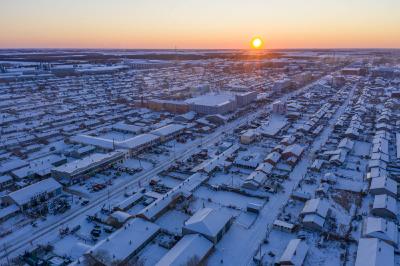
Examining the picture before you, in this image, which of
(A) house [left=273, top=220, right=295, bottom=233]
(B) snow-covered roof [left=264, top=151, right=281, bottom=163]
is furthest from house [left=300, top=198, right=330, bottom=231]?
(B) snow-covered roof [left=264, top=151, right=281, bottom=163]

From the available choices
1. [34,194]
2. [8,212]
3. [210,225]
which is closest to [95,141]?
[34,194]

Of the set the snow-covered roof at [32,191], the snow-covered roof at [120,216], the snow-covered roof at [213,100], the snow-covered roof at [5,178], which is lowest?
the snow-covered roof at [120,216]

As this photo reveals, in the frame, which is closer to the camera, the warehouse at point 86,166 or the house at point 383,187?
the house at point 383,187

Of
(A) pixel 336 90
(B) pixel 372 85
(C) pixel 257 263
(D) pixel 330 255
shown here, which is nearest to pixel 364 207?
(D) pixel 330 255

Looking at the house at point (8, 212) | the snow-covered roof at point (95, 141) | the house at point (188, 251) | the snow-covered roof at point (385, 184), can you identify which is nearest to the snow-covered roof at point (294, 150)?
the snow-covered roof at point (385, 184)

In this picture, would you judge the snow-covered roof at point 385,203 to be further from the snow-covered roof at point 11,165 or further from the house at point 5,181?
the snow-covered roof at point 11,165

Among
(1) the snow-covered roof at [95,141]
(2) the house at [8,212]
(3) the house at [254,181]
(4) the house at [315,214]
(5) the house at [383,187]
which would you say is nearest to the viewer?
(4) the house at [315,214]

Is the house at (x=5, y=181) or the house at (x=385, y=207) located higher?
the house at (x=385, y=207)

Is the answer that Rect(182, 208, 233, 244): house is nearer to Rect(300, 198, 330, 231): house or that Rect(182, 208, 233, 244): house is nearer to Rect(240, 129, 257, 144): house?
Rect(300, 198, 330, 231): house

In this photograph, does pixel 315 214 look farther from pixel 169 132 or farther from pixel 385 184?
pixel 169 132
